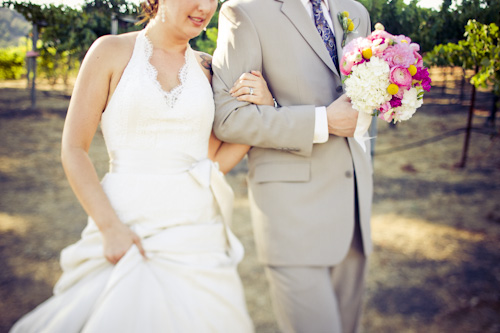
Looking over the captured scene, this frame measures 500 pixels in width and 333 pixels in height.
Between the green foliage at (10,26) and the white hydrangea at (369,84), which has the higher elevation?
the green foliage at (10,26)

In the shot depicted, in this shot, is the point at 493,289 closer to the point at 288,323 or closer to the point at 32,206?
the point at 288,323

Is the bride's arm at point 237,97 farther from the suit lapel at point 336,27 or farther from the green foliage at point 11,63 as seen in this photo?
the green foliage at point 11,63

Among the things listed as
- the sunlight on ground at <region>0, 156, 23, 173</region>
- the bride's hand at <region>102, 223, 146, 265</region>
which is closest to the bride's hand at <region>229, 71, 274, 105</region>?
the bride's hand at <region>102, 223, 146, 265</region>

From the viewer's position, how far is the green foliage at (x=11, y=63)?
20562 millimetres

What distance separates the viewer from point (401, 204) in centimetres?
602

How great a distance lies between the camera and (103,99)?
1.80 meters

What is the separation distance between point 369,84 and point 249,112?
20.9 inches

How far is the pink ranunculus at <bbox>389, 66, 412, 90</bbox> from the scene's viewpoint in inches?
69.7

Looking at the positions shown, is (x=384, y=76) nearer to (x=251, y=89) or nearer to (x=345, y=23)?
(x=345, y=23)

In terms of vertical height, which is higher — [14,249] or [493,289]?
[493,289]

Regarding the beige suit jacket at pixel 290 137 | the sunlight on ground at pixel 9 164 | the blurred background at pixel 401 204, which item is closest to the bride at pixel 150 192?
the beige suit jacket at pixel 290 137

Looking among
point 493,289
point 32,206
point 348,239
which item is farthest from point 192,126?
point 32,206

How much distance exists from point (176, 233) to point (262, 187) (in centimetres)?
49

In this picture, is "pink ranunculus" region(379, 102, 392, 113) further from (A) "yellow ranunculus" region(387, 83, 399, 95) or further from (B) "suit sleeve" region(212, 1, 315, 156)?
(B) "suit sleeve" region(212, 1, 315, 156)
